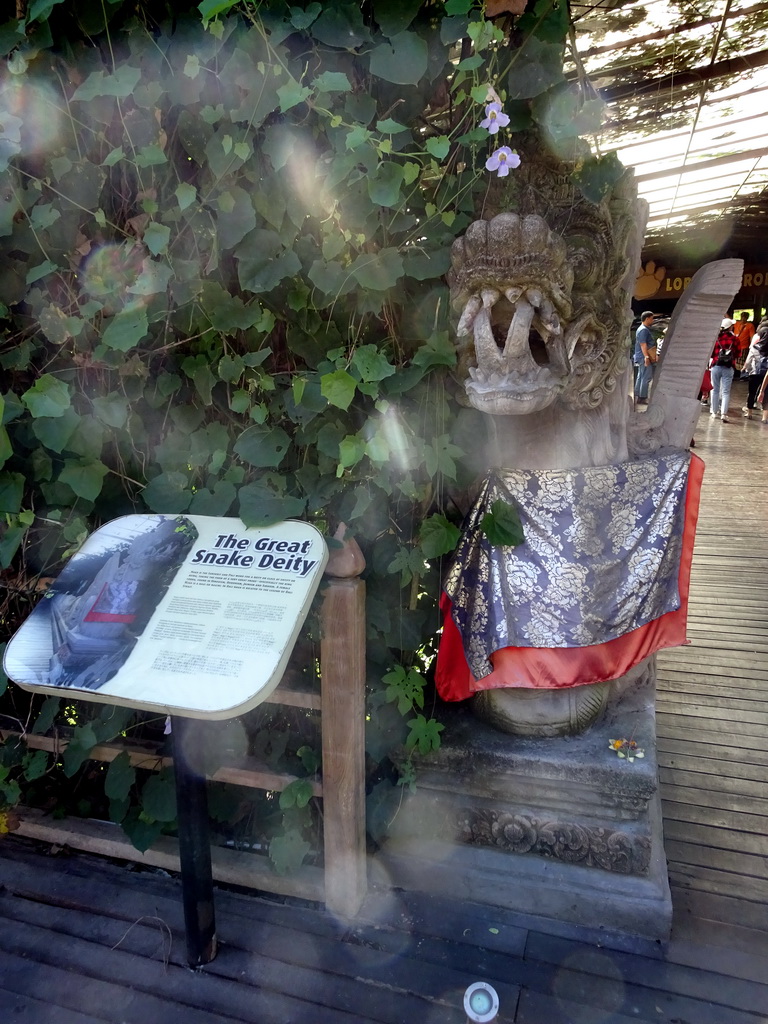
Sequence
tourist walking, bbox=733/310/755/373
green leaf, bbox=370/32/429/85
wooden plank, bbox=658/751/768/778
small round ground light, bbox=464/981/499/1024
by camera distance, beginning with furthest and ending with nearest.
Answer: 1. tourist walking, bbox=733/310/755/373
2. wooden plank, bbox=658/751/768/778
3. green leaf, bbox=370/32/429/85
4. small round ground light, bbox=464/981/499/1024

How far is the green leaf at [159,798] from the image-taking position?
1.96 m

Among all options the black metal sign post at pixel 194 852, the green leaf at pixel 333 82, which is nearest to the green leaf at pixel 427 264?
the green leaf at pixel 333 82

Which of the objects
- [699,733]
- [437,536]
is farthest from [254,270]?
[699,733]

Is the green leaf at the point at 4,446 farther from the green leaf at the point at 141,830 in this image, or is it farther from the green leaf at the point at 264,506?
the green leaf at the point at 141,830

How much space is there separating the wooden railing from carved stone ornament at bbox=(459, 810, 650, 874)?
1.24 feet

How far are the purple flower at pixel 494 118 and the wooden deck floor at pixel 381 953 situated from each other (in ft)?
6.61

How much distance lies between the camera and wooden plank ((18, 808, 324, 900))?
6.23 feet

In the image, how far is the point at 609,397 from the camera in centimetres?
197

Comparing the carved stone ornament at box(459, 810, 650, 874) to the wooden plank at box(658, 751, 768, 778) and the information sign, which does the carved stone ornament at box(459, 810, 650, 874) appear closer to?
the wooden plank at box(658, 751, 768, 778)

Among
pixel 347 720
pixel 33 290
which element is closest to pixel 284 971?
pixel 347 720

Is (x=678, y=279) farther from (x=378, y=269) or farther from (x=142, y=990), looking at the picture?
(x=142, y=990)

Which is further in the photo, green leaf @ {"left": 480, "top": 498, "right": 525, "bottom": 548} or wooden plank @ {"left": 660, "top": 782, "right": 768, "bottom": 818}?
wooden plank @ {"left": 660, "top": 782, "right": 768, "bottom": 818}

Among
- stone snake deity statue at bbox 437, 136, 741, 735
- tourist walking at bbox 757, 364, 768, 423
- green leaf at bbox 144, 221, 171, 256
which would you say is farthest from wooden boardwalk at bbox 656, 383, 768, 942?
tourist walking at bbox 757, 364, 768, 423

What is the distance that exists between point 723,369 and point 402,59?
9.55 meters
